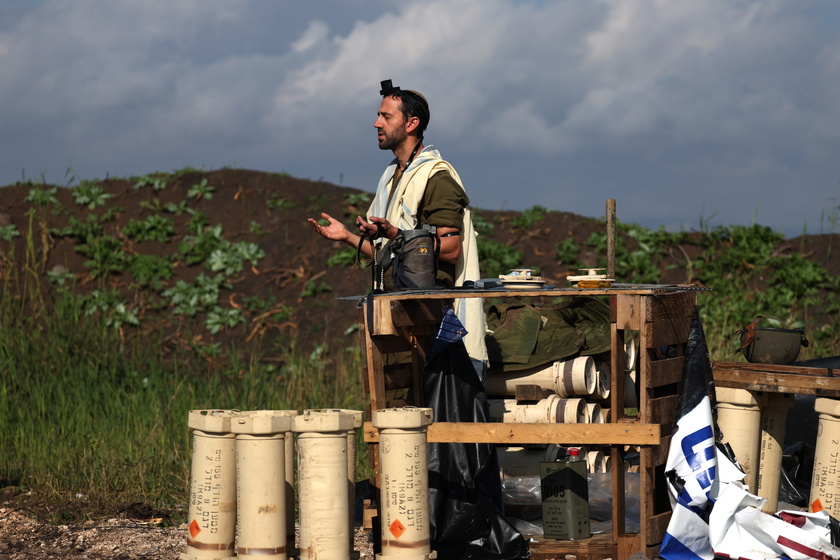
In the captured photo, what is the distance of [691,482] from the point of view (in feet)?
15.1

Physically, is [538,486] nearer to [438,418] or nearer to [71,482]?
[438,418]

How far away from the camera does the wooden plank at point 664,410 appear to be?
466 centimetres

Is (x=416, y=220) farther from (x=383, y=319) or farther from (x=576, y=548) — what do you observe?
(x=576, y=548)

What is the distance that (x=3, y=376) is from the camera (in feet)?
29.4

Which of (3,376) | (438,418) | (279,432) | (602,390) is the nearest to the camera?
(279,432)

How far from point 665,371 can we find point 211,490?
2.20 metres

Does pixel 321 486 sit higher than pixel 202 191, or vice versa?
pixel 202 191

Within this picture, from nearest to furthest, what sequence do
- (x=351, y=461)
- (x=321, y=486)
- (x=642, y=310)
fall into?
(x=321, y=486), (x=351, y=461), (x=642, y=310)

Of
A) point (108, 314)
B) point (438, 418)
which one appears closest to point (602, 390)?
point (438, 418)

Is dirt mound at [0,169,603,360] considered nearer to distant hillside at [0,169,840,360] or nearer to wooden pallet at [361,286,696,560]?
distant hillside at [0,169,840,360]

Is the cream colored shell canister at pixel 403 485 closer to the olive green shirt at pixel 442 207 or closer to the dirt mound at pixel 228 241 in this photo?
the olive green shirt at pixel 442 207

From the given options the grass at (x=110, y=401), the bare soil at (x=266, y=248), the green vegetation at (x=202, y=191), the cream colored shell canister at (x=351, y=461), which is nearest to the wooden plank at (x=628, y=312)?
the cream colored shell canister at (x=351, y=461)

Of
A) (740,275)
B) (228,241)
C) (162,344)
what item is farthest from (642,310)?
(228,241)

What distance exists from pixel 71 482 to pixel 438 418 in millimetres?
3127
